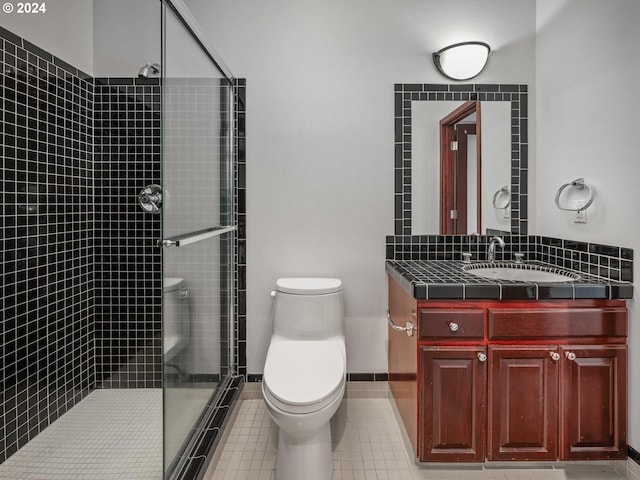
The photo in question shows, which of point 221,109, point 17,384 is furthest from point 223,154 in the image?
point 17,384

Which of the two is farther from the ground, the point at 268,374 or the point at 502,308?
the point at 502,308

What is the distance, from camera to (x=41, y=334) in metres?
2.04

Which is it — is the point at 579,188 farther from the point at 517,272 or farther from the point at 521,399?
the point at 521,399

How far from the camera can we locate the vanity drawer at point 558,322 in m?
1.82

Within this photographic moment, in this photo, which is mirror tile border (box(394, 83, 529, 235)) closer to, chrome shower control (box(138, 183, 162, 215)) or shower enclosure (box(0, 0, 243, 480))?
shower enclosure (box(0, 0, 243, 480))

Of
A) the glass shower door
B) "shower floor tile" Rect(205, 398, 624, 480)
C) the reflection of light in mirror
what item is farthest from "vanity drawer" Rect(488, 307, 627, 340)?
the reflection of light in mirror

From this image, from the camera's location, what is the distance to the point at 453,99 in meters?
2.52

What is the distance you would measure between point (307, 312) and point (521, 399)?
41.7 inches

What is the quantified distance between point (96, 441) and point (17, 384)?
0.42 metres

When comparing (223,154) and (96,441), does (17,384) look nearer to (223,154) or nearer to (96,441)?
(96,441)

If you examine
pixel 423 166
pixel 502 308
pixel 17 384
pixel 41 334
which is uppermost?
pixel 423 166

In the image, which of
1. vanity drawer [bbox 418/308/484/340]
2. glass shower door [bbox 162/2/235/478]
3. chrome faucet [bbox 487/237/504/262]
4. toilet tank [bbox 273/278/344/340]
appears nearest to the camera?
glass shower door [bbox 162/2/235/478]

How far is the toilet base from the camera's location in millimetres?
1752

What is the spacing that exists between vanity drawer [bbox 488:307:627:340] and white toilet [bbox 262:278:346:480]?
2.28 ft
